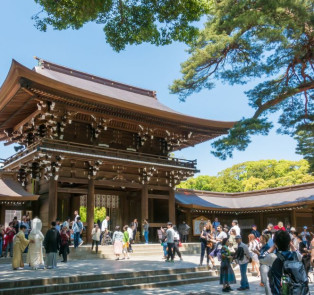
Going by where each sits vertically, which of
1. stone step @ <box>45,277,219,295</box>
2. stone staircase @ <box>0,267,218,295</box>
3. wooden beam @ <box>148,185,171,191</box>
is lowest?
stone step @ <box>45,277,219,295</box>

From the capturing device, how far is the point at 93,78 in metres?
25.3

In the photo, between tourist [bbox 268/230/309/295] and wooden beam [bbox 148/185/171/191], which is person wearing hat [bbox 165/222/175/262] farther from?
tourist [bbox 268/230/309/295]

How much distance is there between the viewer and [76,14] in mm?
8867

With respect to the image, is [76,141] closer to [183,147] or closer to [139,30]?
[183,147]

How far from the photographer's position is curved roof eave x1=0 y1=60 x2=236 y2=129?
577 inches

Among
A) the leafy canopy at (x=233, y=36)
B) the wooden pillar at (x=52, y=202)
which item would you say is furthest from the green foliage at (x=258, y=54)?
the wooden pillar at (x=52, y=202)

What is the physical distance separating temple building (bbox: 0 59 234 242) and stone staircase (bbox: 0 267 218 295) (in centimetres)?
709

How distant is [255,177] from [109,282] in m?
45.8

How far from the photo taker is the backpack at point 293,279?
4176mm

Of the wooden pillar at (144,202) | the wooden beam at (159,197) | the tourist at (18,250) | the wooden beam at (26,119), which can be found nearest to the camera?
the tourist at (18,250)

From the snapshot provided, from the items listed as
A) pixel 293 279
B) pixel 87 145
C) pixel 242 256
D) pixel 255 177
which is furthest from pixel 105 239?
pixel 255 177

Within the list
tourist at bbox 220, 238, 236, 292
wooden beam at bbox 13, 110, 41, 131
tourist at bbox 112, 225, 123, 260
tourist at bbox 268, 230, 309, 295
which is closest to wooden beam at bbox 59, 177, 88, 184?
wooden beam at bbox 13, 110, 41, 131

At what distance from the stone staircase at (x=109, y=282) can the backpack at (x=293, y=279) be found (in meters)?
6.54

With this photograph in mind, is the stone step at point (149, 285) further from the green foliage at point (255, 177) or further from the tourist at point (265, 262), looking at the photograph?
the green foliage at point (255, 177)
